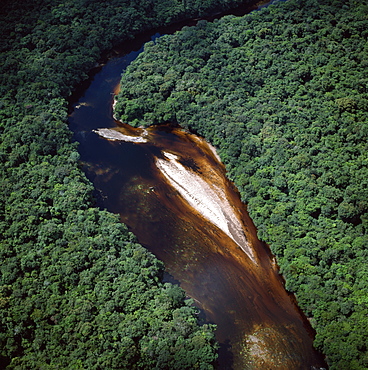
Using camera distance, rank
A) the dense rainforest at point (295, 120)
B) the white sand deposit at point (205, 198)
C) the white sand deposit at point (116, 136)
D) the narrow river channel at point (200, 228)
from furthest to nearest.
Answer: the white sand deposit at point (116, 136), the white sand deposit at point (205, 198), the dense rainforest at point (295, 120), the narrow river channel at point (200, 228)

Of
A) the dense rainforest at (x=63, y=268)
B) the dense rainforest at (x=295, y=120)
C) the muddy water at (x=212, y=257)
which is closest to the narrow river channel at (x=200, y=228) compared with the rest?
the muddy water at (x=212, y=257)

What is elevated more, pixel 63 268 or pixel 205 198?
pixel 63 268

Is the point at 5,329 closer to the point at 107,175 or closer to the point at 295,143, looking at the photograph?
the point at 107,175

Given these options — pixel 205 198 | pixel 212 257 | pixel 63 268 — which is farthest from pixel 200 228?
pixel 63 268

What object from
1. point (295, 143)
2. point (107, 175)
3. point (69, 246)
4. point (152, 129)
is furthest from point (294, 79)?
point (69, 246)

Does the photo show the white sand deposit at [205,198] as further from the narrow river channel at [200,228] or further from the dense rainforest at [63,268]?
the dense rainforest at [63,268]

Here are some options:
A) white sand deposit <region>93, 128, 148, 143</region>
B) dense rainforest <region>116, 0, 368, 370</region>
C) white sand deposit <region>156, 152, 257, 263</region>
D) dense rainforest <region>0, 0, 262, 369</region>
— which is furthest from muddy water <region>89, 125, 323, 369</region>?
dense rainforest <region>0, 0, 262, 369</region>

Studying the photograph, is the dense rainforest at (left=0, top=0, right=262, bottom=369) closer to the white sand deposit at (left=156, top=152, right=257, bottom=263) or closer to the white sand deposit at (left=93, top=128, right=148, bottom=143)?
the white sand deposit at (left=93, top=128, right=148, bottom=143)

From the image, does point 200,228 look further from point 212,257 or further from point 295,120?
point 295,120
